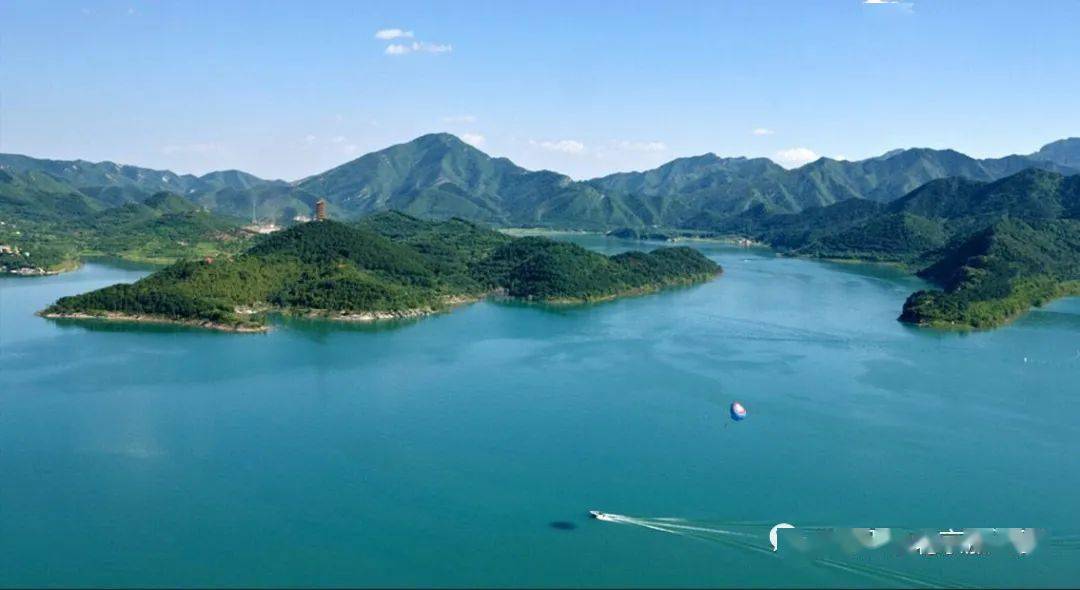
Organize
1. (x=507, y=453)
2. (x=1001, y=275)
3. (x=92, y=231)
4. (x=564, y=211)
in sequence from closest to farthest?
(x=507, y=453)
(x=1001, y=275)
(x=92, y=231)
(x=564, y=211)

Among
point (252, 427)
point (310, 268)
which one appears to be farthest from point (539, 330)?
point (252, 427)

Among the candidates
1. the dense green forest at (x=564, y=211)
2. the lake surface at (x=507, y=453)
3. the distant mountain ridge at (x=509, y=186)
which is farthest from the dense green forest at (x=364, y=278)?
the distant mountain ridge at (x=509, y=186)

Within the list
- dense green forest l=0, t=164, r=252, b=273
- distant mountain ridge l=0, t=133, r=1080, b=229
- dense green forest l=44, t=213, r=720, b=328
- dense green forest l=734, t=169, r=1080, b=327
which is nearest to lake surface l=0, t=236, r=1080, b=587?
dense green forest l=44, t=213, r=720, b=328

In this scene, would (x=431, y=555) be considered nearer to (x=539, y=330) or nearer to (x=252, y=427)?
(x=252, y=427)

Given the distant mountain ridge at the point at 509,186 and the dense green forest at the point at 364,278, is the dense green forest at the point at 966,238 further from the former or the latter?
the distant mountain ridge at the point at 509,186

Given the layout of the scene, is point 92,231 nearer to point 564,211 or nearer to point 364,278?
point 364,278

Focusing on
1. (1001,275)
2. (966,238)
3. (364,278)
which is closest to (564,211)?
(966,238)
